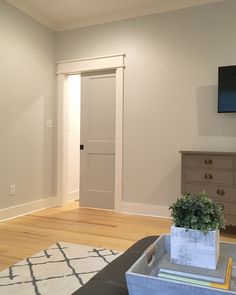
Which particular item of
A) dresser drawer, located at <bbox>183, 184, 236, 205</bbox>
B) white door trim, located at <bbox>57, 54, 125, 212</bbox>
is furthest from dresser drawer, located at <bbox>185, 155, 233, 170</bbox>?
white door trim, located at <bbox>57, 54, 125, 212</bbox>

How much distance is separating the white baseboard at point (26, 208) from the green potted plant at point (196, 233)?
3206 millimetres

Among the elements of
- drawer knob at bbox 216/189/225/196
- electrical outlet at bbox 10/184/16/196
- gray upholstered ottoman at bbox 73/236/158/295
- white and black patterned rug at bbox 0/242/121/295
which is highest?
gray upholstered ottoman at bbox 73/236/158/295

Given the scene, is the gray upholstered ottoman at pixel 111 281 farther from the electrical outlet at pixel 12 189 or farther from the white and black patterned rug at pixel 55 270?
the electrical outlet at pixel 12 189

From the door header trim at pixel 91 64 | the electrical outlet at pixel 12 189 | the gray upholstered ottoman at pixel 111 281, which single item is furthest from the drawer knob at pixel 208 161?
the electrical outlet at pixel 12 189

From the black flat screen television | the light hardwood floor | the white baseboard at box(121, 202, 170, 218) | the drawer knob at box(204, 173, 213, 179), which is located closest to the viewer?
the light hardwood floor

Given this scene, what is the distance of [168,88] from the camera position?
3.94m

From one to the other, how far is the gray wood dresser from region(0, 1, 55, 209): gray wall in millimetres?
2193

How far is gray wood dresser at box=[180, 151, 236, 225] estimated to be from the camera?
123 inches

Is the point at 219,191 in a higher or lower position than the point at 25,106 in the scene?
lower

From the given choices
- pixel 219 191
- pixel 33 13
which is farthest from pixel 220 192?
pixel 33 13

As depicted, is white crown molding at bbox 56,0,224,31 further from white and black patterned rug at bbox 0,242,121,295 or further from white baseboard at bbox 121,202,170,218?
white and black patterned rug at bbox 0,242,121,295

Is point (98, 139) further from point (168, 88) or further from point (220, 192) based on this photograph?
point (220, 192)

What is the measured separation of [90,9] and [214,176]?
9.17 ft

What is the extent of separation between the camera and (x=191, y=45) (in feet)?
12.5
